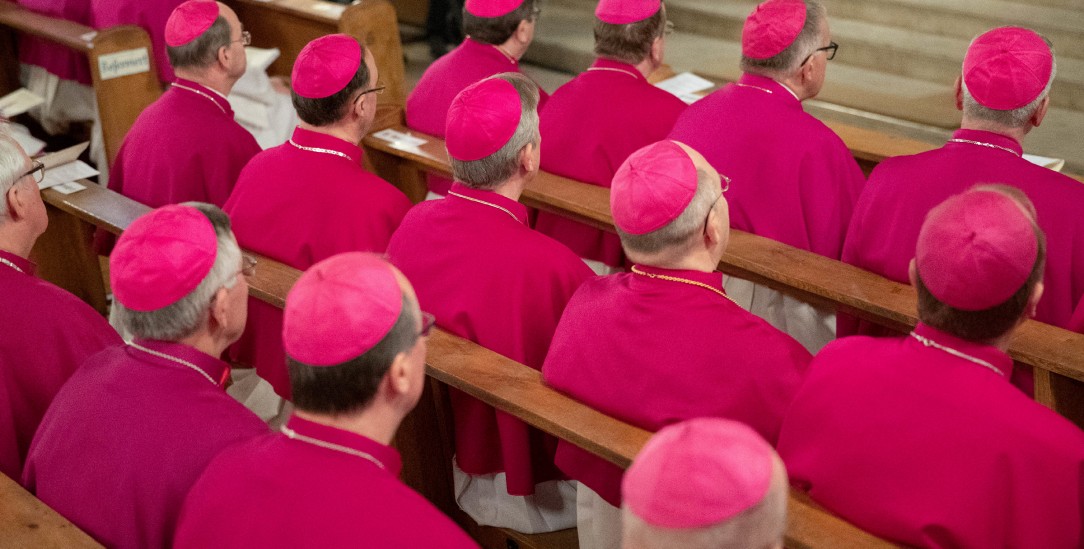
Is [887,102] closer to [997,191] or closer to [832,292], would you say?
[832,292]

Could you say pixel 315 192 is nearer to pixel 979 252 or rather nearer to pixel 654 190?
pixel 654 190

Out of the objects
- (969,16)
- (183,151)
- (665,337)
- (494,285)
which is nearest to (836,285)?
(665,337)

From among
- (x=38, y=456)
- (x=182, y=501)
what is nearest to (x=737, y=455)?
(x=182, y=501)

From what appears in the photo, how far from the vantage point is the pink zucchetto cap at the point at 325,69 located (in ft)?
13.0

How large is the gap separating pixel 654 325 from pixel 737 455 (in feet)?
3.76

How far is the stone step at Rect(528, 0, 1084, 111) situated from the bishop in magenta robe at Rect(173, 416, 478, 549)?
5825mm

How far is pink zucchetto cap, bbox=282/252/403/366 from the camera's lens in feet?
7.31

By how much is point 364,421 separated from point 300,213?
174 cm

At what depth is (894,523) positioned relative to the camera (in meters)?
2.32

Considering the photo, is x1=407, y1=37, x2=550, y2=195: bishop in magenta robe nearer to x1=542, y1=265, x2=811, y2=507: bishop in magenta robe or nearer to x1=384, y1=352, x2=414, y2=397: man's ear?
x1=542, y1=265, x2=811, y2=507: bishop in magenta robe

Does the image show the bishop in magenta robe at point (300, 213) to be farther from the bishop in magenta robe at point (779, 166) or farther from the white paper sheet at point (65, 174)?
the bishop in magenta robe at point (779, 166)

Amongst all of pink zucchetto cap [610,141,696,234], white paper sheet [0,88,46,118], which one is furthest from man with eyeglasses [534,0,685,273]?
white paper sheet [0,88,46,118]

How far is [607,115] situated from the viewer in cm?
455

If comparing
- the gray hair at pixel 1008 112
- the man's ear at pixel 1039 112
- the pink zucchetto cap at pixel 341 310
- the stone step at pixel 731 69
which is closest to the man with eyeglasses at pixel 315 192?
the pink zucchetto cap at pixel 341 310
